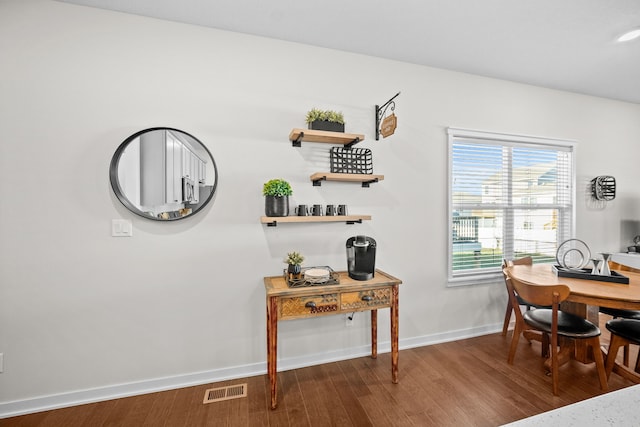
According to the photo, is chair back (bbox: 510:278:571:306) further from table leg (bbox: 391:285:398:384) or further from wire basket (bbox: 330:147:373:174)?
wire basket (bbox: 330:147:373:174)

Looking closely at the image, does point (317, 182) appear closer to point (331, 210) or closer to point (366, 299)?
point (331, 210)

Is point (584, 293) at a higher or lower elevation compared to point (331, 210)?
lower

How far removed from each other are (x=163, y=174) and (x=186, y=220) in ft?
1.28

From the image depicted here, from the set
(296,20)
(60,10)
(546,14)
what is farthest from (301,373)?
(546,14)

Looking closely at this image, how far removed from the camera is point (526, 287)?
2.07 m

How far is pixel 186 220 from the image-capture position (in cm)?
221

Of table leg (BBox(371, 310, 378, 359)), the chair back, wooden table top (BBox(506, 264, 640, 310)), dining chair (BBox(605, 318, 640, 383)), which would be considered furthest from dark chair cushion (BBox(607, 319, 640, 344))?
table leg (BBox(371, 310, 378, 359))

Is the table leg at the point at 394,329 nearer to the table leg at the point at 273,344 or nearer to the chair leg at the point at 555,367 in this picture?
the table leg at the point at 273,344

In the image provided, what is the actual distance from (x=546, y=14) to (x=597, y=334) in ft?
7.78

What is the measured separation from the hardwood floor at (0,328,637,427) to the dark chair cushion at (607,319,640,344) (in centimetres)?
40

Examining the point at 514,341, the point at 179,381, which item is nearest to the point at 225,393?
the point at 179,381

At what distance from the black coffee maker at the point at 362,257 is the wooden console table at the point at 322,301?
0.06 metres

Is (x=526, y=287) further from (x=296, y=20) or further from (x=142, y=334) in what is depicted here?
(x=142, y=334)

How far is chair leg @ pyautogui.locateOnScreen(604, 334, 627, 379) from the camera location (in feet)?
6.70
